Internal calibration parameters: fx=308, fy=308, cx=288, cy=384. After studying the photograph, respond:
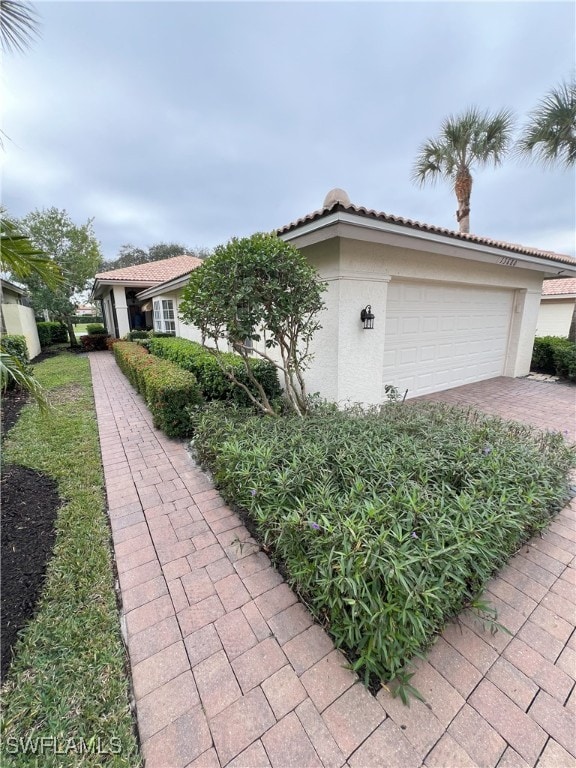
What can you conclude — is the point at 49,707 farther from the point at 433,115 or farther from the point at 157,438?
the point at 433,115

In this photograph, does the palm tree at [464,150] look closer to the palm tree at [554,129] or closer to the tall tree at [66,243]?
the palm tree at [554,129]

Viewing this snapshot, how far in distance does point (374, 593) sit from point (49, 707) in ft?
5.58

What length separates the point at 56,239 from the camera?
17312 mm

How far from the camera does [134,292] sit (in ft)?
55.2

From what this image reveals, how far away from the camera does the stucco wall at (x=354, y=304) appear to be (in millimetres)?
4703

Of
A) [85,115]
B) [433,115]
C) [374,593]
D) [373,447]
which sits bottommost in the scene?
[374,593]

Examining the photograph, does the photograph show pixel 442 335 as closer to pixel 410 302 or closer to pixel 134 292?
pixel 410 302

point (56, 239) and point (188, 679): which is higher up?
point (56, 239)

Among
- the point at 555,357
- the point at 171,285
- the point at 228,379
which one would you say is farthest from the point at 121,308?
the point at 555,357

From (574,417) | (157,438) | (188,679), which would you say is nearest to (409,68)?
(574,417)

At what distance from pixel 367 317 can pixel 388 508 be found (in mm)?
3511

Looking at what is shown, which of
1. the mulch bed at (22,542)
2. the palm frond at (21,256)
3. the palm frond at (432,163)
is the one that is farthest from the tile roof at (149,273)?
the mulch bed at (22,542)

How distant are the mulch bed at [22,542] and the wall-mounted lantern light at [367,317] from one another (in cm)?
457

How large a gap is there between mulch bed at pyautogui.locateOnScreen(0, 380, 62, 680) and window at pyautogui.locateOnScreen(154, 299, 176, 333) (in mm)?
9972
